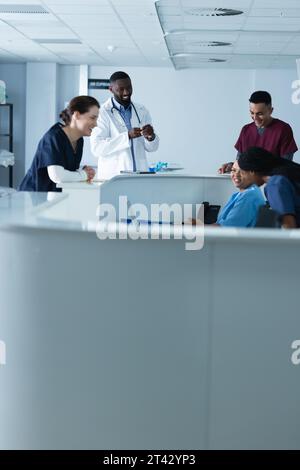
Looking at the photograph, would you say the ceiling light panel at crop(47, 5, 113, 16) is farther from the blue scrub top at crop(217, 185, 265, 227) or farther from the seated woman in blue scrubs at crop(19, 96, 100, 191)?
the blue scrub top at crop(217, 185, 265, 227)

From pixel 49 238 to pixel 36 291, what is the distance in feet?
0.65

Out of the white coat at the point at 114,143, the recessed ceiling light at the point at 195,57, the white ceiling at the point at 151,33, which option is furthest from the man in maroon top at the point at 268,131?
the recessed ceiling light at the point at 195,57

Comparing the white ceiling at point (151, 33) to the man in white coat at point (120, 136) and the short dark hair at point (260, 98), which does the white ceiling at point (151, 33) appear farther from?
the short dark hair at point (260, 98)

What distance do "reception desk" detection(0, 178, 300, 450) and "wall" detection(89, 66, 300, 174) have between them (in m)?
12.0

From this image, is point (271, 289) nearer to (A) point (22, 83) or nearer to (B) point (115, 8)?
(B) point (115, 8)

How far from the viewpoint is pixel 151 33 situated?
9.69 meters

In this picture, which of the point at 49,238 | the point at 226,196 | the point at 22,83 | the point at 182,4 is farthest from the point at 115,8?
the point at 22,83

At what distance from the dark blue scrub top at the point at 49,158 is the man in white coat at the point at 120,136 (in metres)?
1.29

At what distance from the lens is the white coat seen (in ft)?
19.6

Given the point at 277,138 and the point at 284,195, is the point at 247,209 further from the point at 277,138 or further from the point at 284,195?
the point at 277,138

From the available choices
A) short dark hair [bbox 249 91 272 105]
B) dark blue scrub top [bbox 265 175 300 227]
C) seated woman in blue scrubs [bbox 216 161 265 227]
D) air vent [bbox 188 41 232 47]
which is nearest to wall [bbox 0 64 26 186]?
air vent [bbox 188 41 232 47]

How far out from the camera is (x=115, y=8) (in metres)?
7.90

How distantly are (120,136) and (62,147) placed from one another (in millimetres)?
1482

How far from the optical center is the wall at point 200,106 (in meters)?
14.4
